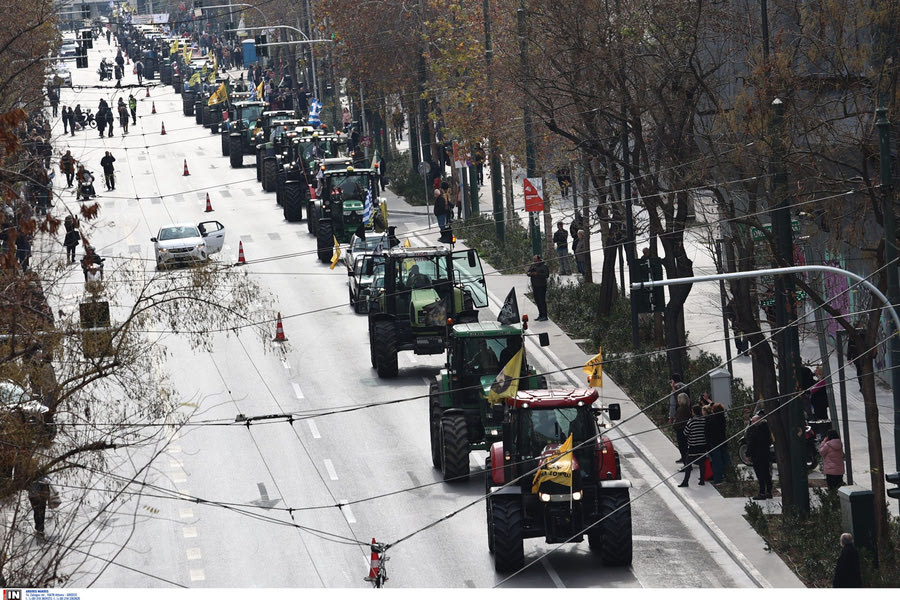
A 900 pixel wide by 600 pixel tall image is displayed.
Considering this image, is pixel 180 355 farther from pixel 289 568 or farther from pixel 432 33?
pixel 432 33

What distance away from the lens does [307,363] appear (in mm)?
37156

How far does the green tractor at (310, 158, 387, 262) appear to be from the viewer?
4794 cm

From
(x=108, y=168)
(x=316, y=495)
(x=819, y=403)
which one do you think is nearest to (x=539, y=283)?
(x=819, y=403)

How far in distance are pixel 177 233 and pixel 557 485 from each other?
28.6 metres

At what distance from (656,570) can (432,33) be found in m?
38.8

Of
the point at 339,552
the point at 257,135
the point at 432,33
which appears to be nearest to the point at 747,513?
the point at 339,552

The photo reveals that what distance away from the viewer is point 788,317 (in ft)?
82.1

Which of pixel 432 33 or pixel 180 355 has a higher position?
pixel 432 33

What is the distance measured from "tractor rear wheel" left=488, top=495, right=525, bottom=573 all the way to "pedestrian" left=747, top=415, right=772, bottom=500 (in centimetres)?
528

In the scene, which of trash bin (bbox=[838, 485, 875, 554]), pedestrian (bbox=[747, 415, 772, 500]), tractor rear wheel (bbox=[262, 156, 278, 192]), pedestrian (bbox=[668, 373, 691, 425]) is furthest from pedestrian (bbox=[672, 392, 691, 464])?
tractor rear wheel (bbox=[262, 156, 278, 192])

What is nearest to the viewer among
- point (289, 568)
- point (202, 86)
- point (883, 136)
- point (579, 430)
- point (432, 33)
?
point (883, 136)

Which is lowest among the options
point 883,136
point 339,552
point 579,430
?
point 339,552

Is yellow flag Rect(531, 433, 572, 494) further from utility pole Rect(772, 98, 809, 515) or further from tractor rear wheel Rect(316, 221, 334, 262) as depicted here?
tractor rear wheel Rect(316, 221, 334, 262)

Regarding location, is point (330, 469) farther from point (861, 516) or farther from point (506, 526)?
point (861, 516)
